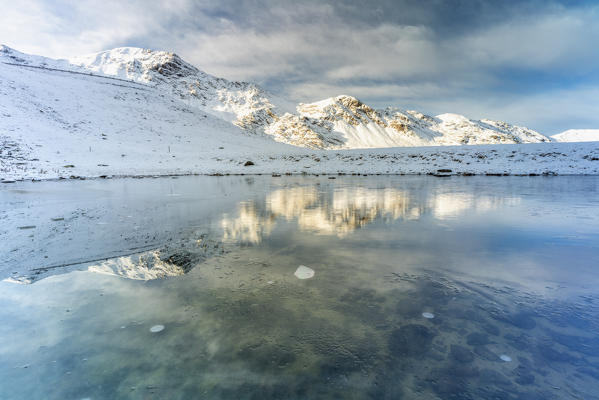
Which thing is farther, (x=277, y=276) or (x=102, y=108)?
(x=102, y=108)

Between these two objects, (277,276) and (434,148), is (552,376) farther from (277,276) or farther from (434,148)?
(434,148)

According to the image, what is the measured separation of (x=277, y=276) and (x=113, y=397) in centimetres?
231

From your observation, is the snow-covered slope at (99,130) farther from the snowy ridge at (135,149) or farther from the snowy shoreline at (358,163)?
the snowy shoreline at (358,163)

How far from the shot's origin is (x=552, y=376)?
7.07 ft

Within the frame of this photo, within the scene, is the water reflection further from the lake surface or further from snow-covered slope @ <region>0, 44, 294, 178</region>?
snow-covered slope @ <region>0, 44, 294, 178</region>

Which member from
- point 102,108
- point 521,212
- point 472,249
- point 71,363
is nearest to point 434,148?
point 521,212

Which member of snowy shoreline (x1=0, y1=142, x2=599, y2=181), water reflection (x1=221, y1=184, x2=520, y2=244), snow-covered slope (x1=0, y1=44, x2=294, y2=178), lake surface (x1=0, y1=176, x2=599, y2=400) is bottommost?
lake surface (x1=0, y1=176, x2=599, y2=400)

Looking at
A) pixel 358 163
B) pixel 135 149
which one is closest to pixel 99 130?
pixel 135 149

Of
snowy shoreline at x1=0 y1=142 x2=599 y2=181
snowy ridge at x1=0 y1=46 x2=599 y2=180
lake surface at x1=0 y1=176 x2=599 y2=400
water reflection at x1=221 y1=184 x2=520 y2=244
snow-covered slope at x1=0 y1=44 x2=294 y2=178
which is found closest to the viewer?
lake surface at x1=0 y1=176 x2=599 y2=400

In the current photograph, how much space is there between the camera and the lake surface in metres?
2.15

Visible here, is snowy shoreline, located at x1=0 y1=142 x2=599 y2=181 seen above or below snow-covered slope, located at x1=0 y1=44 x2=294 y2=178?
below

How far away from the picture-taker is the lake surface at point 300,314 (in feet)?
7.06

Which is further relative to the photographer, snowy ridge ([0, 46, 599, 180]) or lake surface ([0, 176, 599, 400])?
snowy ridge ([0, 46, 599, 180])

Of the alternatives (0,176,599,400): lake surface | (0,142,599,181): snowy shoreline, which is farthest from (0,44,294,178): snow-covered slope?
(0,176,599,400): lake surface
